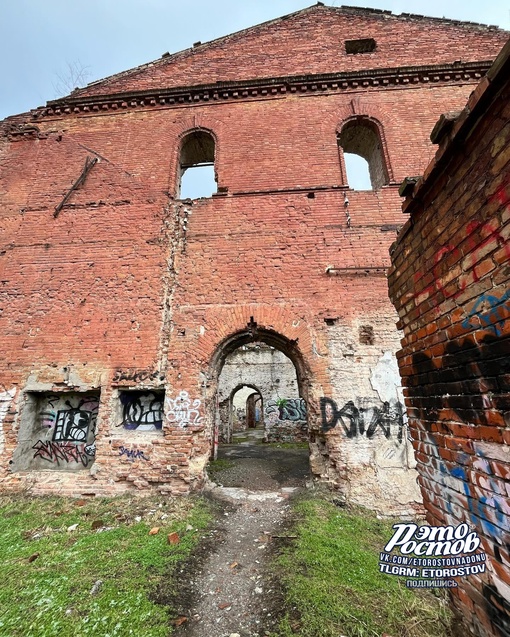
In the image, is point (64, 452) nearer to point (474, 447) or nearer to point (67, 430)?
point (67, 430)

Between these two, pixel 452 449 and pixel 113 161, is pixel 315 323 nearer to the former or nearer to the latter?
pixel 452 449

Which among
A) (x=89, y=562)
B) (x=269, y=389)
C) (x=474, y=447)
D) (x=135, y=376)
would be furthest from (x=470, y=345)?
(x=269, y=389)

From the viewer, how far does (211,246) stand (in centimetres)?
695

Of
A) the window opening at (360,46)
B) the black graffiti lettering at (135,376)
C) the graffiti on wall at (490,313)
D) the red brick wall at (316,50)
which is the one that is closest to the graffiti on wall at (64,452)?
the black graffiti lettering at (135,376)

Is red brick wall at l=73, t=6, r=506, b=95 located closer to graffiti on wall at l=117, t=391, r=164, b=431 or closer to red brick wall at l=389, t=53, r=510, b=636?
graffiti on wall at l=117, t=391, r=164, b=431

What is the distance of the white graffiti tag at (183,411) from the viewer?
19.2 feet

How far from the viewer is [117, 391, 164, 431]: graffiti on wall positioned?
6121mm

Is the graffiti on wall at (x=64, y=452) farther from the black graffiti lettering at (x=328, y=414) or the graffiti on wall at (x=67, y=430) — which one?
the black graffiti lettering at (x=328, y=414)

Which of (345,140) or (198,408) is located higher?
(345,140)

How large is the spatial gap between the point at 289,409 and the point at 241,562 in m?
10.4

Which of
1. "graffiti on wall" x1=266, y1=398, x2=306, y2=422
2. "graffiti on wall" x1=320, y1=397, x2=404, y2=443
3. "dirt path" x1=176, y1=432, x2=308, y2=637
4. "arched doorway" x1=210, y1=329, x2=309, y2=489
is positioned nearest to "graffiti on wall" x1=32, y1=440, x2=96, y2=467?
"dirt path" x1=176, y1=432, x2=308, y2=637

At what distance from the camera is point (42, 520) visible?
15.5ft

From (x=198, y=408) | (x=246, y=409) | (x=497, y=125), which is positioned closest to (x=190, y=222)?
(x=198, y=408)

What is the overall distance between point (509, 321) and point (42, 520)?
628cm
